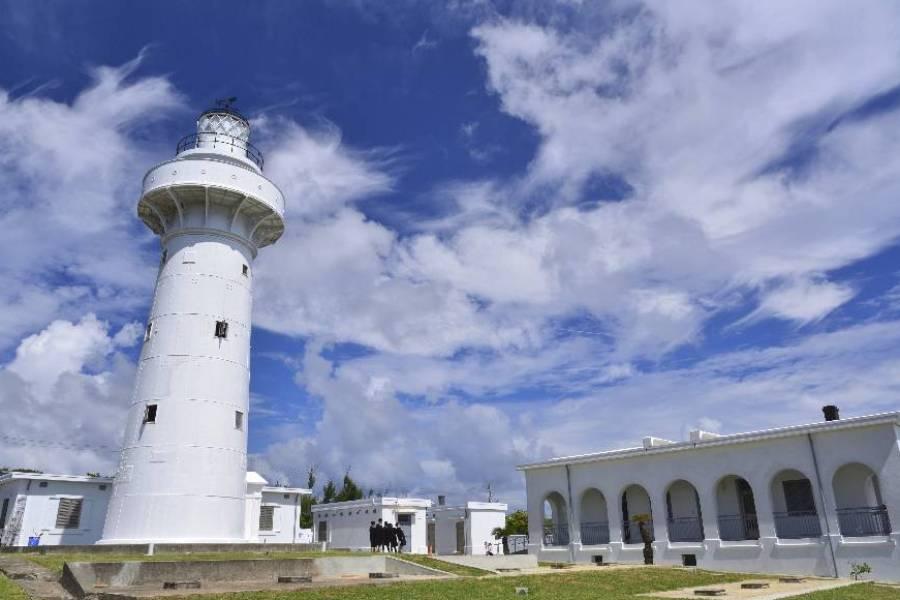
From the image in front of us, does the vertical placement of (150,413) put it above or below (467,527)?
above

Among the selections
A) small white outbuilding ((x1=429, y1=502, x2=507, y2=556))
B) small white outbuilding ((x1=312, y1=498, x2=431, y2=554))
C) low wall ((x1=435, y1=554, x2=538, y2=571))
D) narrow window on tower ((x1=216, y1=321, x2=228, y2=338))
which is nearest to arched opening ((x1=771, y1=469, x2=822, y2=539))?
low wall ((x1=435, y1=554, x2=538, y2=571))

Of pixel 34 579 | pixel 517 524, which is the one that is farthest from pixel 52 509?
pixel 517 524

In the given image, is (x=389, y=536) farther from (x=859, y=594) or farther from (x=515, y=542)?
(x=859, y=594)

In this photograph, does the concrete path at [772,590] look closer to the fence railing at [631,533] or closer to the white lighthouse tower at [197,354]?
the fence railing at [631,533]

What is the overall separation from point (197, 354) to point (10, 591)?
11.2 meters

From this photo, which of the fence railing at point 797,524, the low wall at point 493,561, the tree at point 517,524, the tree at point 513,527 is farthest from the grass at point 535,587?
the tree at point 517,524

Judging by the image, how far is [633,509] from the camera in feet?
88.3

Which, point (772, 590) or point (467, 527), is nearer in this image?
point (772, 590)

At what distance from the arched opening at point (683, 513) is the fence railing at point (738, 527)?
777 mm

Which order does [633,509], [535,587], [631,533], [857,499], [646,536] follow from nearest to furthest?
[535,587], [857,499], [646,536], [631,533], [633,509]

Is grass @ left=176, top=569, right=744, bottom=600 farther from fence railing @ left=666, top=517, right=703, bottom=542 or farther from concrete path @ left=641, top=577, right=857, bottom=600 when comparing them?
fence railing @ left=666, top=517, right=703, bottom=542

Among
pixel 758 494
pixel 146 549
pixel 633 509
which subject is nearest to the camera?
pixel 146 549

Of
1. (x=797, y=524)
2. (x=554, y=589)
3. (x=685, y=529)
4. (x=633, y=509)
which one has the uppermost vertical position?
(x=633, y=509)

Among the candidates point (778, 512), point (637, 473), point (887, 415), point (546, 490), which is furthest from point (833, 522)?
point (546, 490)
